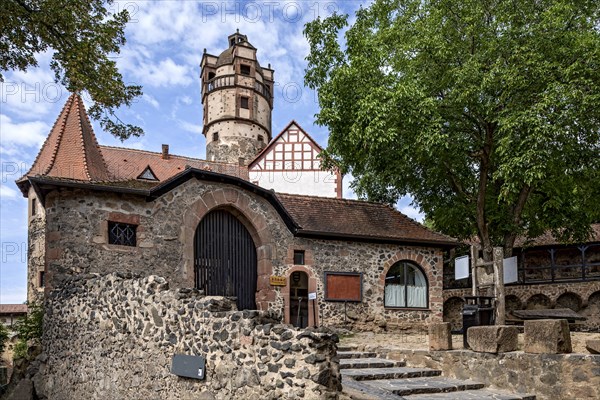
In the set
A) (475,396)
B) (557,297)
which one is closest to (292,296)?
(475,396)

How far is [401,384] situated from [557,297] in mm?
19292

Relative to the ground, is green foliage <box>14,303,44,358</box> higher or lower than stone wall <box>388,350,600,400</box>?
higher

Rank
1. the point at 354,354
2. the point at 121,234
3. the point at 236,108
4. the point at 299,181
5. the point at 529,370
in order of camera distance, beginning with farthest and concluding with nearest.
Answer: the point at 236,108 < the point at 299,181 < the point at 121,234 < the point at 354,354 < the point at 529,370

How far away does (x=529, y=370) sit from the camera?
8.27 metres

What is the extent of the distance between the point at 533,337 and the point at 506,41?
369 inches

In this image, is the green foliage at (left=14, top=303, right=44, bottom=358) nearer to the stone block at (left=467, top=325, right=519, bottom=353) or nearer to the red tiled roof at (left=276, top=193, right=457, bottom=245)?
the red tiled roof at (left=276, top=193, right=457, bottom=245)

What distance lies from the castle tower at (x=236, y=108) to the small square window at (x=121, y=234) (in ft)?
78.3

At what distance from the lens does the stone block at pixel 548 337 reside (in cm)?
798

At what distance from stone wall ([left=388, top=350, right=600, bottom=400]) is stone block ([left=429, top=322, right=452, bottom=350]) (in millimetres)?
126

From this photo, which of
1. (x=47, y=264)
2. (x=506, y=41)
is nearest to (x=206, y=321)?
(x=47, y=264)

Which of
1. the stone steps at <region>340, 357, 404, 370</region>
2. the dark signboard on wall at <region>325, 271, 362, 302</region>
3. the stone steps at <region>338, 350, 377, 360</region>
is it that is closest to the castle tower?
the dark signboard on wall at <region>325, 271, 362, 302</region>

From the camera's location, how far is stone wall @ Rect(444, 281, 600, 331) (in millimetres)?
24163

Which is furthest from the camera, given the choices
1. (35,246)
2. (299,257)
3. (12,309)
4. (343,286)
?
(12,309)

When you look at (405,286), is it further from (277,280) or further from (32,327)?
(32,327)
